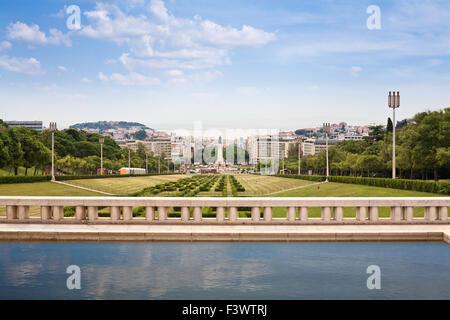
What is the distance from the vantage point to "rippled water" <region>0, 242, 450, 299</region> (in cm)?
827

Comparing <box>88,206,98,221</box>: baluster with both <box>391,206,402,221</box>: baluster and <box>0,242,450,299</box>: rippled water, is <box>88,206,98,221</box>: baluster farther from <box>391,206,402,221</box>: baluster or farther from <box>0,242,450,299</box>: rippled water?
<box>391,206,402,221</box>: baluster

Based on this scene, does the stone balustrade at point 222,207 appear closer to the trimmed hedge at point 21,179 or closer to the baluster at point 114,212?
the baluster at point 114,212

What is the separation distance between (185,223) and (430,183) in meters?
23.8

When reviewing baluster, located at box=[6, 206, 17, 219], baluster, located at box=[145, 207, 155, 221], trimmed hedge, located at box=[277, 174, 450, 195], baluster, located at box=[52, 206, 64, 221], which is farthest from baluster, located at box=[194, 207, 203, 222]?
trimmed hedge, located at box=[277, 174, 450, 195]

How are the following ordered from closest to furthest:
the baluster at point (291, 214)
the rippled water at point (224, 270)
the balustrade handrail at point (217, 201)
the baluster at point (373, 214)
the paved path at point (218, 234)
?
1. the rippled water at point (224, 270)
2. the paved path at point (218, 234)
3. the balustrade handrail at point (217, 201)
4. the baluster at point (291, 214)
5. the baluster at point (373, 214)

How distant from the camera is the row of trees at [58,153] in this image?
58.0m

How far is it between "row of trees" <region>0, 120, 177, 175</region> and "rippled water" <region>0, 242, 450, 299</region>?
48.0m

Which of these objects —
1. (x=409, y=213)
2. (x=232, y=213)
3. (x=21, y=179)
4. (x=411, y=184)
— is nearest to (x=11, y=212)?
(x=232, y=213)

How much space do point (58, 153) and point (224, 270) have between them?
92.4 metres

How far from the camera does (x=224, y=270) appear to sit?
9539 mm

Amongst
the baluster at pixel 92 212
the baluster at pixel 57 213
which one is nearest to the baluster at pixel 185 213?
the baluster at pixel 92 212

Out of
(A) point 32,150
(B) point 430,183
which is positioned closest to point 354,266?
(B) point 430,183

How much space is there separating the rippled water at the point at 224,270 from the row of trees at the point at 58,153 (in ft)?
158
